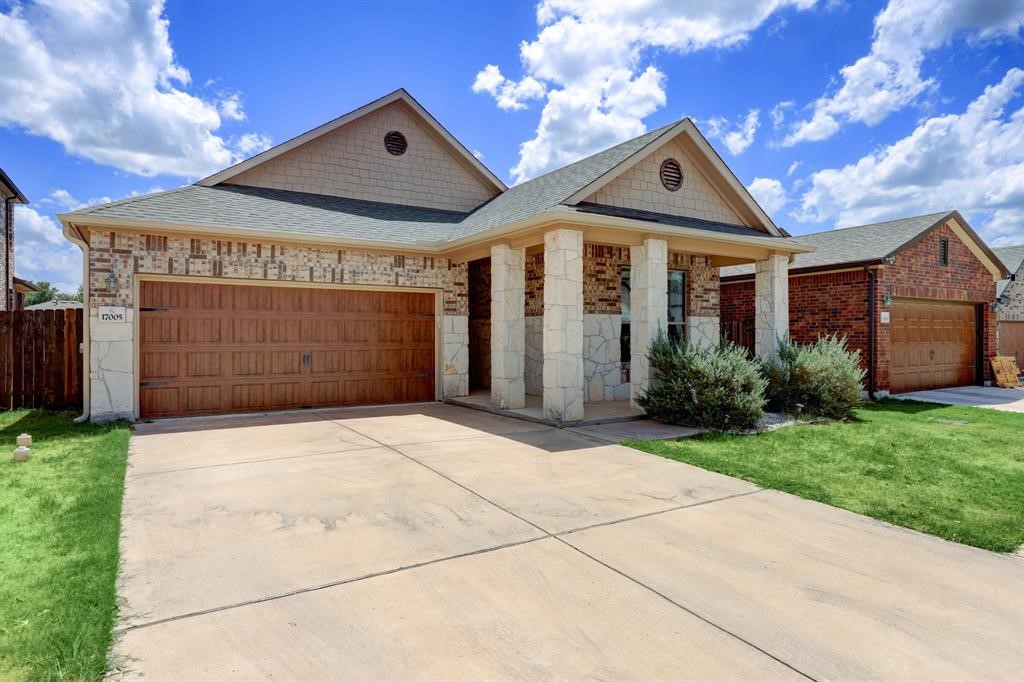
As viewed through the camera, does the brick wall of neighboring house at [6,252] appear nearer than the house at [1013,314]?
Yes

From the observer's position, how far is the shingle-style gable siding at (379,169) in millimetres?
13195

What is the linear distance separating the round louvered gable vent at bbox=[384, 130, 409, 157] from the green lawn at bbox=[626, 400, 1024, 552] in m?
9.90

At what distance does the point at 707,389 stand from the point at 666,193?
4178 mm

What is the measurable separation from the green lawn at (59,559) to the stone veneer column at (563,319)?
18.9ft

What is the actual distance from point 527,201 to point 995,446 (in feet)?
27.2

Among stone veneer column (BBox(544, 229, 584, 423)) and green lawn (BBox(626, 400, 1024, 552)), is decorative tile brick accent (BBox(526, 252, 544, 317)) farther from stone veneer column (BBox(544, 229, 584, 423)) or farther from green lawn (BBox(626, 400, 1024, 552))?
green lawn (BBox(626, 400, 1024, 552))

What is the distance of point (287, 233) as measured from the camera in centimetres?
1020

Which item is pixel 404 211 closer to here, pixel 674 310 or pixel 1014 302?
pixel 674 310

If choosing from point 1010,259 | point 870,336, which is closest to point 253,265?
point 870,336

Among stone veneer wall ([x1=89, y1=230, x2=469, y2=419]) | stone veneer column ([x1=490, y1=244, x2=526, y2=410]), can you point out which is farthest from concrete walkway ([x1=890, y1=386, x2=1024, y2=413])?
stone veneer wall ([x1=89, y1=230, x2=469, y2=419])

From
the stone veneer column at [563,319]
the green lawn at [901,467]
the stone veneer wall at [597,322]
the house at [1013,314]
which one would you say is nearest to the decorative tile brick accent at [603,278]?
the stone veneer wall at [597,322]

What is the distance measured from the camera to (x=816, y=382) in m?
10.3

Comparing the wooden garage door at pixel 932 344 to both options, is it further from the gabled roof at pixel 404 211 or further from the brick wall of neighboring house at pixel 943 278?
the gabled roof at pixel 404 211

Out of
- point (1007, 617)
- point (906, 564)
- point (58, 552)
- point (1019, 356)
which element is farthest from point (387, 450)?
point (1019, 356)
